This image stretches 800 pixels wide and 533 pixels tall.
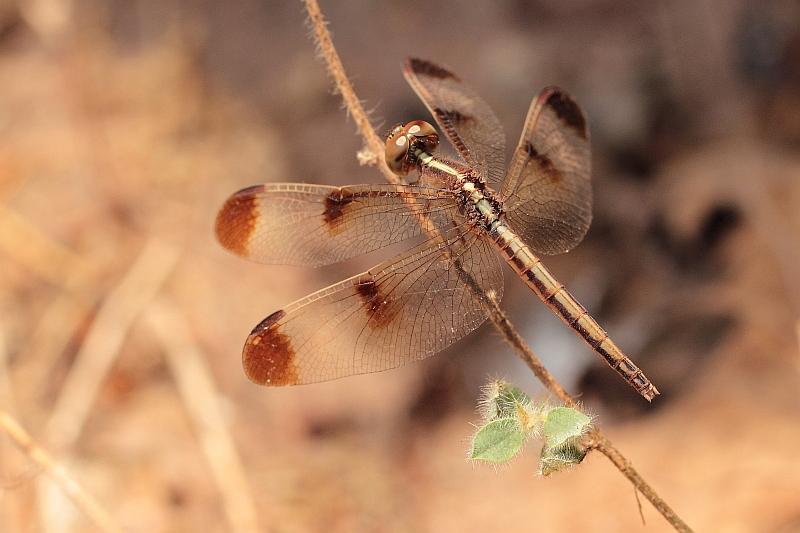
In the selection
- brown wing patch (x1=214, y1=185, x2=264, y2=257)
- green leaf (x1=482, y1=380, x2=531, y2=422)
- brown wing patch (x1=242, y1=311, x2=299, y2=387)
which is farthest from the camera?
brown wing patch (x1=214, y1=185, x2=264, y2=257)

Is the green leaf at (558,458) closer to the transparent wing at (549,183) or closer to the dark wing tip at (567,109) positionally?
the transparent wing at (549,183)

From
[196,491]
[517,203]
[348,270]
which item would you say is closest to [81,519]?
[196,491]

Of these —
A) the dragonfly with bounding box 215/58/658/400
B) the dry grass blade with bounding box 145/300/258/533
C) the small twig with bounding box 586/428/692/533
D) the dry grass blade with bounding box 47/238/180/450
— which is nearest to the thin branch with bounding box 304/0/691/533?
the small twig with bounding box 586/428/692/533

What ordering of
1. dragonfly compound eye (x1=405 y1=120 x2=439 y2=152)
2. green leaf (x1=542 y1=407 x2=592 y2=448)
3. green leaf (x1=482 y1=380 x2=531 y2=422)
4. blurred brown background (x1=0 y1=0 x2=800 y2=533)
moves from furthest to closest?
blurred brown background (x1=0 y1=0 x2=800 y2=533) → dragonfly compound eye (x1=405 y1=120 x2=439 y2=152) → green leaf (x1=482 y1=380 x2=531 y2=422) → green leaf (x1=542 y1=407 x2=592 y2=448)

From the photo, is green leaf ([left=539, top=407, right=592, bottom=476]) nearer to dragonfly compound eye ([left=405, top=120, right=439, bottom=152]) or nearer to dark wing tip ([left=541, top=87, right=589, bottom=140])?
dragonfly compound eye ([left=405, top=120, right=439, bottom=152])

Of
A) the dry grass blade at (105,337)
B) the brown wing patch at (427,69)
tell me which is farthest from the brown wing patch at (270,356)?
the dry grass blade at (105,337)

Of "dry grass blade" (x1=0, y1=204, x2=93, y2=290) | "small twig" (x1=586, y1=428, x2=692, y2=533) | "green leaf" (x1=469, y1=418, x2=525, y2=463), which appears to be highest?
"dry grass blade" (x1=0, y1=204, x2=93, y2=290)

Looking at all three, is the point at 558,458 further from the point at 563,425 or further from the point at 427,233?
the point at 427,233
